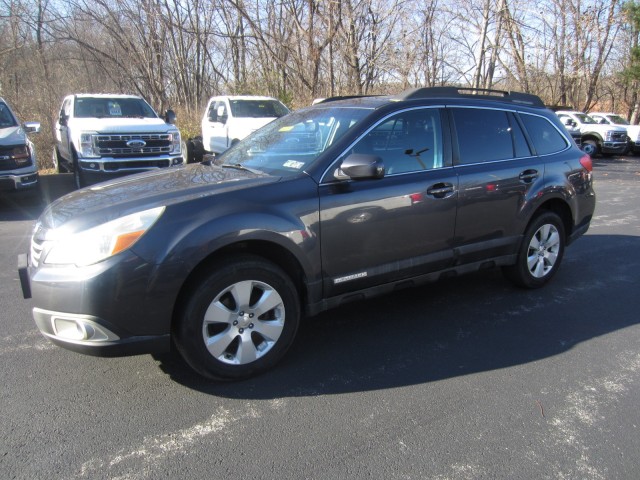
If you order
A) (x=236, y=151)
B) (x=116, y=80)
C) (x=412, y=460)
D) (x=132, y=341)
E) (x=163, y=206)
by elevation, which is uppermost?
(x=116, y=80)

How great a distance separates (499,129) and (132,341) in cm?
348

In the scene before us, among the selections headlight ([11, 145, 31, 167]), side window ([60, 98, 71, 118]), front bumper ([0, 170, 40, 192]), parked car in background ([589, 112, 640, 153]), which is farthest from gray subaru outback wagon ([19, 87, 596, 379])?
parked car in background ([589, 112, 640, 153])

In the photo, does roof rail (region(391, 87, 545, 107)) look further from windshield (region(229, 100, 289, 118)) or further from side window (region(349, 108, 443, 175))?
windshield (region(229, 100, 289, 118))

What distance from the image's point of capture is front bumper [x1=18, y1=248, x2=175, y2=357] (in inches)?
104

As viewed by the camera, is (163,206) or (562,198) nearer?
(163,206)

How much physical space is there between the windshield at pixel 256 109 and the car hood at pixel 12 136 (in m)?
5.21

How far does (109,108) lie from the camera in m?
10.6

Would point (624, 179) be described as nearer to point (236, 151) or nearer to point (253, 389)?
point (236, 151)

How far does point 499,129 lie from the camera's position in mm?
4363

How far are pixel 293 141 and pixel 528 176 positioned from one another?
2163mm

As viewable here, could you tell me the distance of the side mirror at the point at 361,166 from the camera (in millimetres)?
3227

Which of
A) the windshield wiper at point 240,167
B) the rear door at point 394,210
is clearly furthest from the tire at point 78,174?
the rear door at point 394,210

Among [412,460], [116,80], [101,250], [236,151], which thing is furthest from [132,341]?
[116,80]

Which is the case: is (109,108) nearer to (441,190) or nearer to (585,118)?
Result: (441,190)
